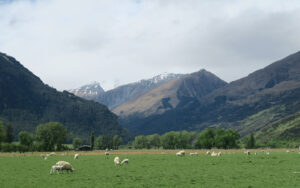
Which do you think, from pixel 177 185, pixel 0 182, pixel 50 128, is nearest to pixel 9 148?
pixel 50 128

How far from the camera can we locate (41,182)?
37.3 meters

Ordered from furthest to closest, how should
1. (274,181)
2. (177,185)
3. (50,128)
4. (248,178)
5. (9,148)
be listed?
(50,128)
(9,148)
(248,178)
(274,181)
(177,185)

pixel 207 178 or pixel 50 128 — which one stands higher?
pixel 50 128

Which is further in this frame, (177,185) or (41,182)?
→ (41,182)

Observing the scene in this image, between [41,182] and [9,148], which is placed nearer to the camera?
[41,182]

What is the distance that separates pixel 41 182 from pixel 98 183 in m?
6.87

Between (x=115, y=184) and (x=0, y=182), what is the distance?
44.7 feet

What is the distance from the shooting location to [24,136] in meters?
194

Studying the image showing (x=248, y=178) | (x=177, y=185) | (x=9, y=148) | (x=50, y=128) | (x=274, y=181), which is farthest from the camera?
(x=50, y=128)

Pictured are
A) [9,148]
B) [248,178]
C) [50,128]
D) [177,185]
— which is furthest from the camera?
[50,128]

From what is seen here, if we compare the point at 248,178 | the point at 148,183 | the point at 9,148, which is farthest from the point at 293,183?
the point at 9,148

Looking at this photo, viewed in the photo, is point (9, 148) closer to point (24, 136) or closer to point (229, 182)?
point (24, 136)

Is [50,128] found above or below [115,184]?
above

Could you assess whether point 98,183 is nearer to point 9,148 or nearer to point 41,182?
point 41,182
